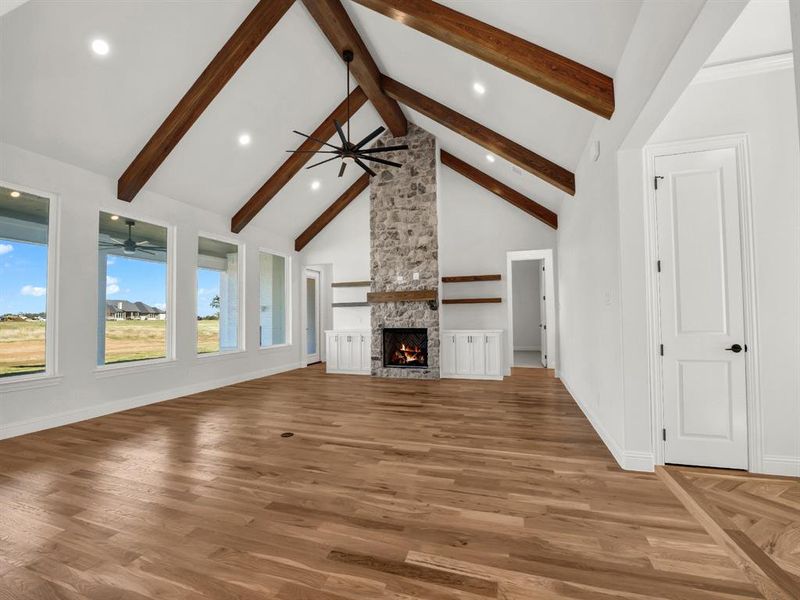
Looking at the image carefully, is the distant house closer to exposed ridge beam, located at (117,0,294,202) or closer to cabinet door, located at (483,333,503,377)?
exposed ridge beam, located at (117,0,294,202)

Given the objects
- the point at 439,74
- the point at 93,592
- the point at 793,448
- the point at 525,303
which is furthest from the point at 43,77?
the point at 525,303

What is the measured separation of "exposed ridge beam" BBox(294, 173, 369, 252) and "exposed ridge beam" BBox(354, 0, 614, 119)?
4675 mm

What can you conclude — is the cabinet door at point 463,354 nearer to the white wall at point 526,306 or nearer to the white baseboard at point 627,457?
the white baseboard at point 627,457

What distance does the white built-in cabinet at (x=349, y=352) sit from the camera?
742 centimetres

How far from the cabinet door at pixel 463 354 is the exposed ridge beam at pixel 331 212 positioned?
12.9ft

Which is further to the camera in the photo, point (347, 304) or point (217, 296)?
point (347, 304)

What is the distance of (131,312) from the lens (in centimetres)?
509

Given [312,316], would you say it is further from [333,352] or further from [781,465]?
[781,465]

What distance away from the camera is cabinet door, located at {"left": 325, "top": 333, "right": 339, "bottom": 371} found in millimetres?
7586

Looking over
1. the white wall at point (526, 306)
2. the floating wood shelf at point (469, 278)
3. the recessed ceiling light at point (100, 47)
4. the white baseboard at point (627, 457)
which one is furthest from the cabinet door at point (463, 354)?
the recessed ceiling light at point (100, 47)

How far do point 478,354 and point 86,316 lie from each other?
5740 millimetres

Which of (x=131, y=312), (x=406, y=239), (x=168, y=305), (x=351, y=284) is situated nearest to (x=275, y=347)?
(x=351, y=284)

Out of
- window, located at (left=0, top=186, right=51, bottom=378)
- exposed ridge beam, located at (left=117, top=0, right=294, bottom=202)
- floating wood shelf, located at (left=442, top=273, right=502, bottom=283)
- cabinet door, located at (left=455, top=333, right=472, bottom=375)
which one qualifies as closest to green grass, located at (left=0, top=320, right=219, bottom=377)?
window, located at (left=0, top=186, right=51, bottom=378)

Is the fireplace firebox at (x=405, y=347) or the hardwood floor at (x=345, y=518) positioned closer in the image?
the hardwood floor at (x=345, y=518)
